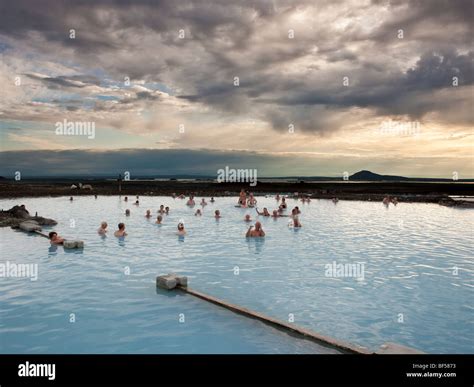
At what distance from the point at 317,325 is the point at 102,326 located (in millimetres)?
4794

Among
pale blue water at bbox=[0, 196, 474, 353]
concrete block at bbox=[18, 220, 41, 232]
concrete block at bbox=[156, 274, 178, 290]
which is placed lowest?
pale blue water at bbox=[0, 196, 474, 353]

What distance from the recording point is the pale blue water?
286 inches

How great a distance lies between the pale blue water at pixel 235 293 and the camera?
23.9ft

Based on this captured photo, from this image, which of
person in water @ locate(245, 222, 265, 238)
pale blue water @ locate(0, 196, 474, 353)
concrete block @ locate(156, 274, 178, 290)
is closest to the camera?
pale blue water @ locate(0, 196, 474, 353)

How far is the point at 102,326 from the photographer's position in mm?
7922
